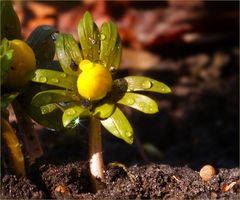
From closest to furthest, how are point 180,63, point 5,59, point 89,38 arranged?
point 5,59 → point 89,38 → point 180,63

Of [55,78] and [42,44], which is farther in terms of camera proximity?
[42,44]

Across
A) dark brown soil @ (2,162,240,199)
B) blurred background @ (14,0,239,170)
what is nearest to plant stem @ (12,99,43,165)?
dark brown soil @ (2,162,240,199)

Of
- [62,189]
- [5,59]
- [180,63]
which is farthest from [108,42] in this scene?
[180,63]

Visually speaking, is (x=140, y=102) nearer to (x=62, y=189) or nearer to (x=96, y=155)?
(x=96, y=155)

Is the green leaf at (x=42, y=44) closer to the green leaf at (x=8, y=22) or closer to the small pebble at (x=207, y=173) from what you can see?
the green leaf at (x=8, y=22)

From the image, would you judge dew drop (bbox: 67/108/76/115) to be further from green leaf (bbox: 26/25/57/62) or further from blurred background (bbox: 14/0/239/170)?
blurred background (bbox: 14/0/239/170)

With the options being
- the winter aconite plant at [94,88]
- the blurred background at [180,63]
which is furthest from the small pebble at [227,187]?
the blurred background at [180,63]

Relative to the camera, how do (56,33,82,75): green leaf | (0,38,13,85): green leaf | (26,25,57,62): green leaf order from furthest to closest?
1. (26,25,57,62): green leaf
2. (56,33,82,75): green leaf
3. (0,38,13,85): green leaf
